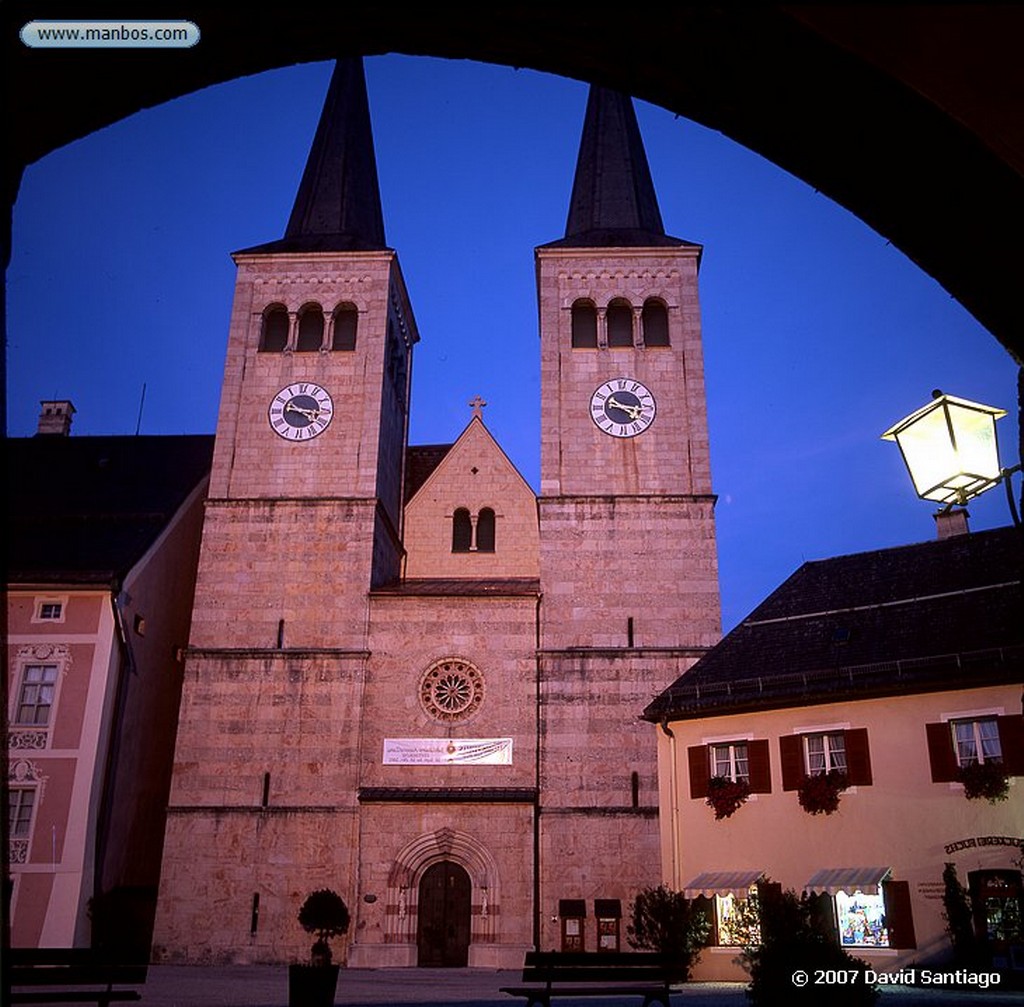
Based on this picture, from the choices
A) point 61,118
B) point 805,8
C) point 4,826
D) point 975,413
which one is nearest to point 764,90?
point 805,8

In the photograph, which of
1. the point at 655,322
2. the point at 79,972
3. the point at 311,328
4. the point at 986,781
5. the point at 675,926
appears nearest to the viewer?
the point at 79,972

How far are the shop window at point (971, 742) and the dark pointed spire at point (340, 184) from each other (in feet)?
76.5

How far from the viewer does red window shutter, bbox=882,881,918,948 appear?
57.9 feet

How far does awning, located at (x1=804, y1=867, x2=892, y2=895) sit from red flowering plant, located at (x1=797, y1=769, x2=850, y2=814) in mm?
1078

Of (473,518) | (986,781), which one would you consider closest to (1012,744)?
(986,781)

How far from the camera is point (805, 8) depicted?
2.84m

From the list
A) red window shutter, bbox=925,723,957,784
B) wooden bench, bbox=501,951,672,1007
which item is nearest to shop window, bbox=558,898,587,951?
red window shutter, bbox=925,723,957,784

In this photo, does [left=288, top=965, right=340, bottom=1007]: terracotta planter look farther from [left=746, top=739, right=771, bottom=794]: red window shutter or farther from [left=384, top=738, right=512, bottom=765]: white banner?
[left=384, top=738, right=512, bottom=765]: white banner

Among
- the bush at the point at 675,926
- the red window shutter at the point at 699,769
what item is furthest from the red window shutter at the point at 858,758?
the bush at the point at 675,926

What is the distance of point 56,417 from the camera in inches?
1487

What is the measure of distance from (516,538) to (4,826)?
30.0 m

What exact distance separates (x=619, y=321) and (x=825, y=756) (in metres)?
17.0

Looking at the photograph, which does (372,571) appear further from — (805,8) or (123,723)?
(805,8)

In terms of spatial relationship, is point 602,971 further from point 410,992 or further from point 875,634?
point 875,634
